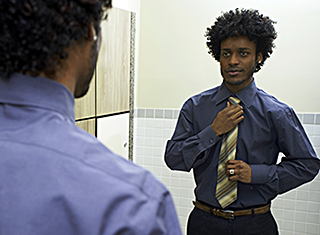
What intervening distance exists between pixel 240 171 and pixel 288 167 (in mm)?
244

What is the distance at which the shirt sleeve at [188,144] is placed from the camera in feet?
4.57

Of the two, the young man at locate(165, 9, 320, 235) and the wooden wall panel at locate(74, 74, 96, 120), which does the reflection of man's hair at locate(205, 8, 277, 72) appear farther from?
the wooden wall panel at locate(74, 74, 96, 120)

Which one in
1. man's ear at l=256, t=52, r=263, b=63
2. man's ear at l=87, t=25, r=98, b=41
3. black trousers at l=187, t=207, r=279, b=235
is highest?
man's ear at l=256, t=52, r=263, b=63

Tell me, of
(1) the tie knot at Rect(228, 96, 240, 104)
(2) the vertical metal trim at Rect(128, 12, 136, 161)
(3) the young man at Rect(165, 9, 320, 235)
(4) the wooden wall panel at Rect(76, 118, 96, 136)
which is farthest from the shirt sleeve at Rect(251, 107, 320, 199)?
(2) the vertical metal trim at Rect(128, 12, 136, 161)

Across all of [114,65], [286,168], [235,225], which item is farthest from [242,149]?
[114,65]

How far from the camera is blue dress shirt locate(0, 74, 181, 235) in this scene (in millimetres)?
412

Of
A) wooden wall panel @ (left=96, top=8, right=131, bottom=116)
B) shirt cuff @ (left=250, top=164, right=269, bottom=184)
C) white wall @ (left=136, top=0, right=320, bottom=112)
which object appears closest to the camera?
shirt cuff @ (left=250, top=164, right=269, bottom=184)

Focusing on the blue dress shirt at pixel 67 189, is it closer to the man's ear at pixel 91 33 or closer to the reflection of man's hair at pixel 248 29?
the man's ear at pixel 91 33

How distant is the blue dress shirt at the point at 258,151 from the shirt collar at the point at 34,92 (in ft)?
3.23

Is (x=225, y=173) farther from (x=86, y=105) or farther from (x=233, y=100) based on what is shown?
(x=86, y=105)

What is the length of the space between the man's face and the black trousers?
655 millimetres

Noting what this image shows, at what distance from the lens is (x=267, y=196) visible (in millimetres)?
1384

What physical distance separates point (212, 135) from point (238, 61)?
0.39m

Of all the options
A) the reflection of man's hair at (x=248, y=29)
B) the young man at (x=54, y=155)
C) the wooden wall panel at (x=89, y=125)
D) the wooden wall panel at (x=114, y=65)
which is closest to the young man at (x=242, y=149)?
the reflection of man's hair at (x=248, y=29)
